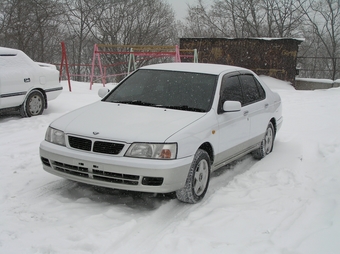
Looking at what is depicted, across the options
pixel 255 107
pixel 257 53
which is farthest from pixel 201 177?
pixel 257 53

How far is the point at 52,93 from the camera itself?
979 cm

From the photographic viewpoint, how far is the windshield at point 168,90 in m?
5.11

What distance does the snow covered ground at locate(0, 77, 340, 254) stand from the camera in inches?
141

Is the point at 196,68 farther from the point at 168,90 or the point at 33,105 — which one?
the point at 33,105

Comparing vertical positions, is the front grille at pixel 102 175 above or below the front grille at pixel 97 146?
below

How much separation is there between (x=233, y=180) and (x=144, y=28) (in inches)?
1486

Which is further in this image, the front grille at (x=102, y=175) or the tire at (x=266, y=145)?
the tire at (x=266, y=145)

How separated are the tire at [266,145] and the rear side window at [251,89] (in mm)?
644

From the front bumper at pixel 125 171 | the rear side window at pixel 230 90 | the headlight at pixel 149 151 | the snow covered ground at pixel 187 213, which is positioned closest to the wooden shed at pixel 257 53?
the snow covered ground at pixel 187 213

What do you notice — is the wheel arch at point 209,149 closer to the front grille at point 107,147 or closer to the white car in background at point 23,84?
the front grille at point 107,147

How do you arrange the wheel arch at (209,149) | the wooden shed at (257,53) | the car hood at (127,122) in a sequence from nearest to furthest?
the car hood at (127,122), the wheel arch at (209,149), the wooden shed at (257,53)

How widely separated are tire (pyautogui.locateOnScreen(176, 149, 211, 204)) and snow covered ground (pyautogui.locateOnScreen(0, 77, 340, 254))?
11 cm

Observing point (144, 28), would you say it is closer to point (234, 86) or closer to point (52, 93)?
point (52, 93)

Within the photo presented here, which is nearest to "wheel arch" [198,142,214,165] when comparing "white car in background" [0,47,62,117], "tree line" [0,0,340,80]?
"white car in background" [0,47,62,117]
